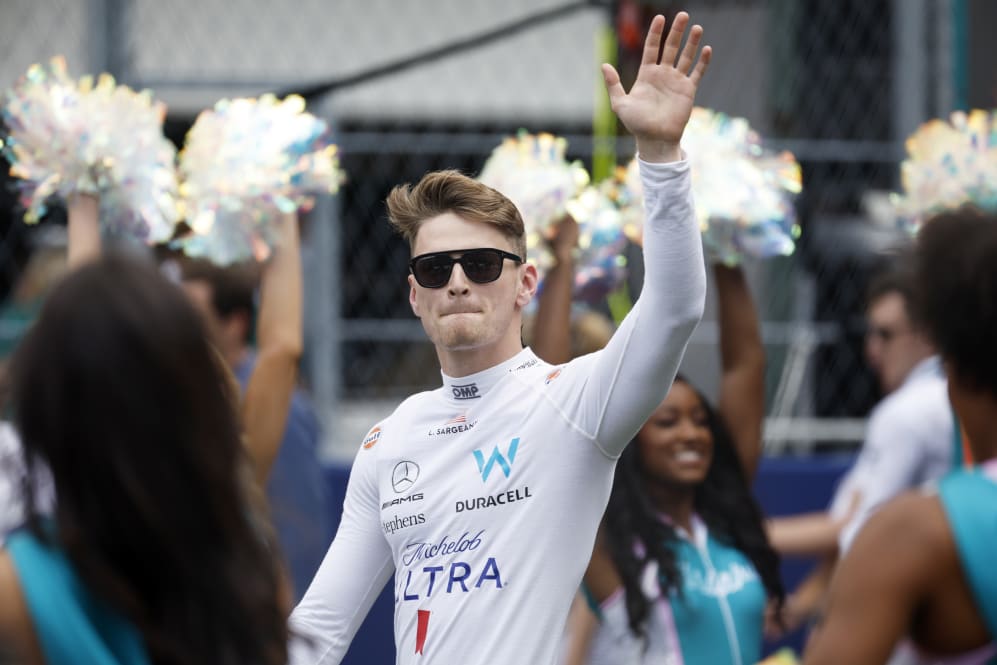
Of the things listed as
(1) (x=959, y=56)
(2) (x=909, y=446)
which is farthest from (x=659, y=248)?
(1) (x=959, y=56)

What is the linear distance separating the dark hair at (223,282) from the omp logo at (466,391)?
1596 mm

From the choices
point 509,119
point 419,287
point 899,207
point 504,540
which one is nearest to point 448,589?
point 504,540

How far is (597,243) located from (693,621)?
3.71ft

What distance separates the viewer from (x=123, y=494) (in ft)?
5.77

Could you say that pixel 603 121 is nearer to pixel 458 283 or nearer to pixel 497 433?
pixel 458 283

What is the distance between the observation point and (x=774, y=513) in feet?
20.4

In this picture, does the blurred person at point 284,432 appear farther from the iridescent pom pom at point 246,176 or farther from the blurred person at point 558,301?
the blurred person at point 558,301

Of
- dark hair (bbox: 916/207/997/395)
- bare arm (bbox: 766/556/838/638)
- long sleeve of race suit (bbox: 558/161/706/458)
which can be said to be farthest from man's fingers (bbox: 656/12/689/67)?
bare arm (bbox: 766/556/838/638)

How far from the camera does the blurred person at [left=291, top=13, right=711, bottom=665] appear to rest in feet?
8.68

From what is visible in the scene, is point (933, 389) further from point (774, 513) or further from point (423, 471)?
point (423, 471)

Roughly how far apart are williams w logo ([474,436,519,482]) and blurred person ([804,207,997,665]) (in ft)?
2.97

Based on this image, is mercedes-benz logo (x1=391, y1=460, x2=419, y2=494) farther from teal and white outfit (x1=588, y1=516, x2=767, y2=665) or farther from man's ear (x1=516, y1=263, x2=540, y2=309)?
teal and white outfit (x1=588, y1=516, x2=767, y2=665)

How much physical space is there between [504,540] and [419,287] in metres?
0.58

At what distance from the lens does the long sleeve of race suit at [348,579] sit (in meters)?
2.98
